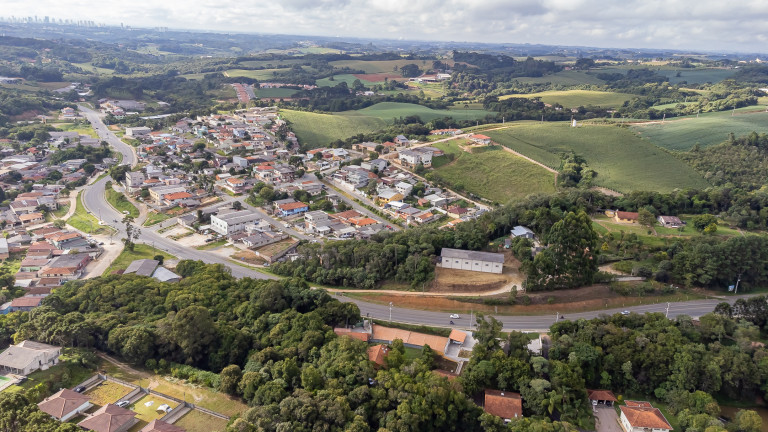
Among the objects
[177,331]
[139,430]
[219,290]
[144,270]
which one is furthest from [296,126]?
[139,430]

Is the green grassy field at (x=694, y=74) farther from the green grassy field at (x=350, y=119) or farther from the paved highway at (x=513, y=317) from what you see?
the paved highway at (x=513, y=317)

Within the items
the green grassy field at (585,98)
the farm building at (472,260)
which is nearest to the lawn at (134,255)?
the farm building at (472,260)

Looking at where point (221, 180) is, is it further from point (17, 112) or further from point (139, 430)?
point (17, 112)

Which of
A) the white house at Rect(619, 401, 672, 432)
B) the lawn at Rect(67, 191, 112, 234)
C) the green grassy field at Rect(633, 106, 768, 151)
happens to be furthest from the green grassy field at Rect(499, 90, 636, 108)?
the lawn at Rect(67, 191, 112, 234)

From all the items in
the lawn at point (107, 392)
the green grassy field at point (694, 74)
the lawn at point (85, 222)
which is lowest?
the lawn at point (107, 392)

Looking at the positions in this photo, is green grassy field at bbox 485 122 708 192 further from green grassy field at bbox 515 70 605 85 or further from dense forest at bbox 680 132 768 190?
green grassy field at bbox 515 70 605 85

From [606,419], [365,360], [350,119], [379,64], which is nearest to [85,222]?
[365,360]

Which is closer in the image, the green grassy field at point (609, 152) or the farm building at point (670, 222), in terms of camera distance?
the farm building at point (670, 222)
